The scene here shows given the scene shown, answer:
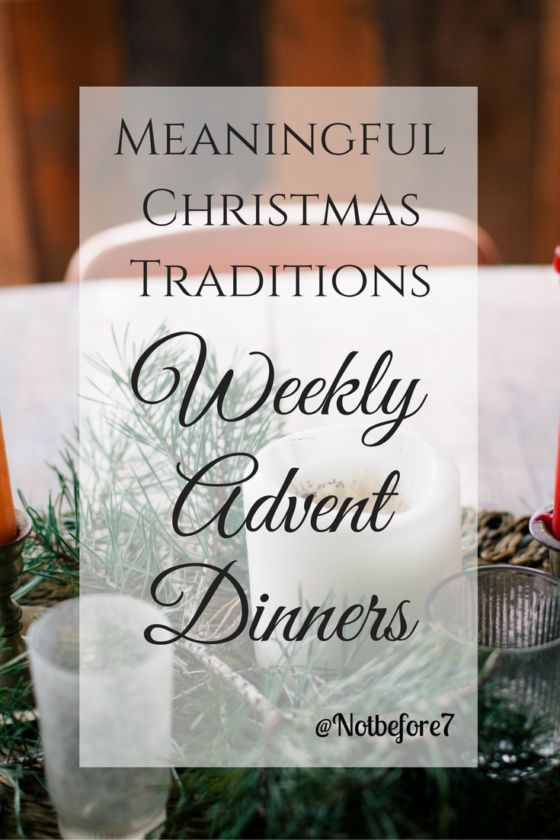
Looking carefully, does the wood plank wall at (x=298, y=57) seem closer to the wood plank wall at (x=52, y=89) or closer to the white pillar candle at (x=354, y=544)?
the wood plank wall at (x=52, y=89)

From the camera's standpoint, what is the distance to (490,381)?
33.5 inches

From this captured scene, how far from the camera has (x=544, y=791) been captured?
15.5 inches

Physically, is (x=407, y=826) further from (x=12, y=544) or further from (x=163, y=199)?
(x=163, y=199)

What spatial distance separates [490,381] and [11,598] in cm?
51

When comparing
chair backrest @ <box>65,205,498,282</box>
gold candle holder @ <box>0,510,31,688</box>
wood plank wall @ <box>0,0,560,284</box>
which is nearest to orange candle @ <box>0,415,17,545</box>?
gold candle holder @ <box>0,510,31,688</box>

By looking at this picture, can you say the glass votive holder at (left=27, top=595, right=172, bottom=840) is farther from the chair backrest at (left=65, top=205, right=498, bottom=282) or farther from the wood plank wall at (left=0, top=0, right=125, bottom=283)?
the wood plank wall at (left=0, top=0, right=125, bottom=283)

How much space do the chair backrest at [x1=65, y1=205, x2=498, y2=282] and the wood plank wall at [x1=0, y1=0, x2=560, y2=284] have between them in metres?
1.01

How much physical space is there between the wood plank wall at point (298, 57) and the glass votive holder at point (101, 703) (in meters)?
1.78

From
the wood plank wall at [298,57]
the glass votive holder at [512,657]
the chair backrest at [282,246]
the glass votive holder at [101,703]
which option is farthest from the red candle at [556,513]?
the wood plank wall at [298,57]

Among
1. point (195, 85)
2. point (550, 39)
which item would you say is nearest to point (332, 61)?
point (195, 85)

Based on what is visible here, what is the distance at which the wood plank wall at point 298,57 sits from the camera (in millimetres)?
1940

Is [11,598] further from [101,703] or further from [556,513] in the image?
[556,513]

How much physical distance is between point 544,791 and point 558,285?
73 cm

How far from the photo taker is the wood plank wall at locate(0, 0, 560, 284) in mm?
1940
